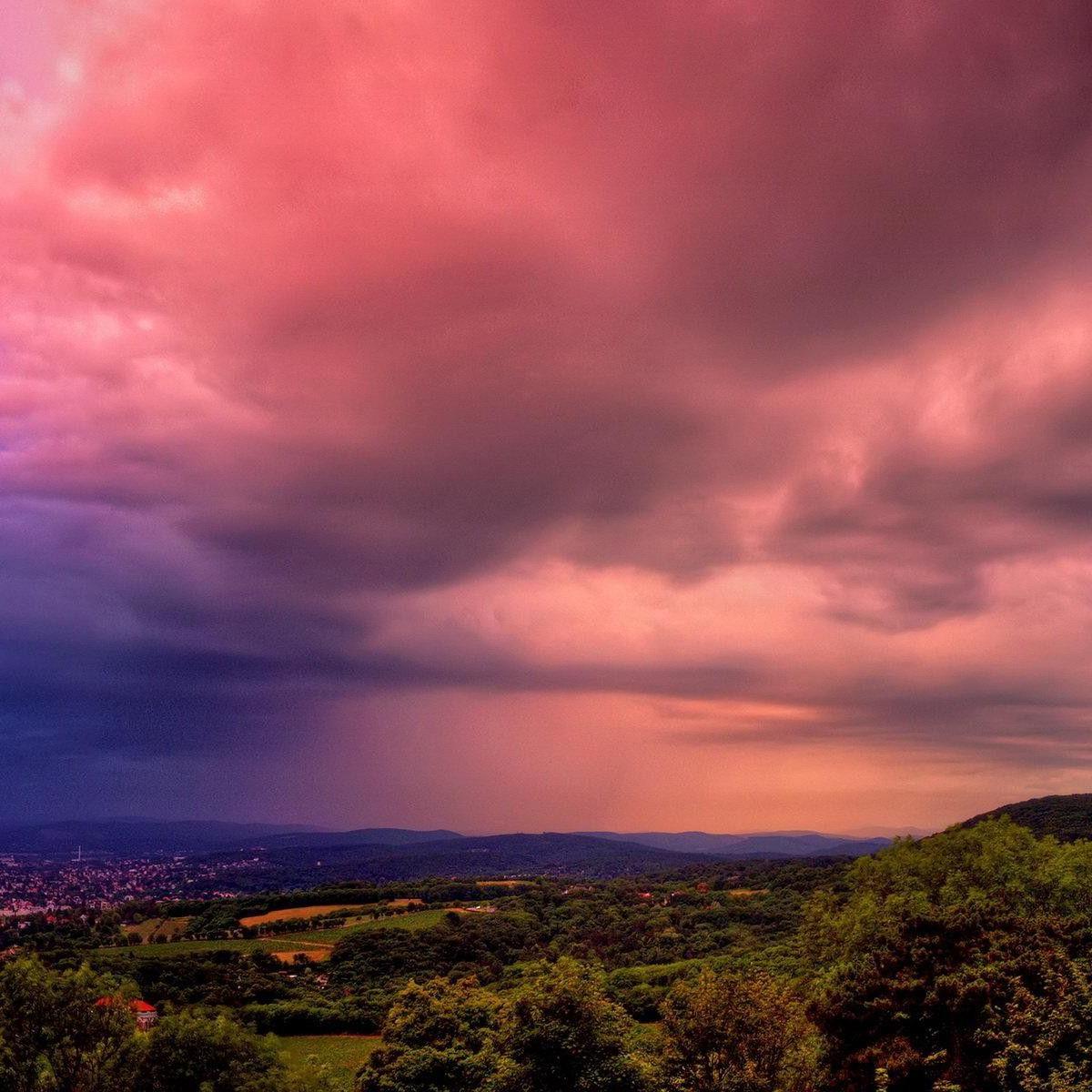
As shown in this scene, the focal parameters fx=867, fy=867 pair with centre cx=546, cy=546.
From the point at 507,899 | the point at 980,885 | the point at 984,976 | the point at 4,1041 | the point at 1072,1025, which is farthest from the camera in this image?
the point at 507,899

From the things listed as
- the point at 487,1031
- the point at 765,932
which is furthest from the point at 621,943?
the point at 487,1031

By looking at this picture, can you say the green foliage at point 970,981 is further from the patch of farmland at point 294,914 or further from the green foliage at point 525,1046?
the patch of farmland at point 294,914

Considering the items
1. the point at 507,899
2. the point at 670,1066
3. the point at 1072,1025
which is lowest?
the point at 507,899

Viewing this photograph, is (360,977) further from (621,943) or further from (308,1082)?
(308,1082)

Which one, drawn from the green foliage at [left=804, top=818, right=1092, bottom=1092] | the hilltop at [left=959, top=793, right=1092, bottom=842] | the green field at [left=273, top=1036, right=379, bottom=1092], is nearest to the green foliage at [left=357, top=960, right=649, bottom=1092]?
the green foliage at [left=804, top=818, right=1092, bottom=1092]

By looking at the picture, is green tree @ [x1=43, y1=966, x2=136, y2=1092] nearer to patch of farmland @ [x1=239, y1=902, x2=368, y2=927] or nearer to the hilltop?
the hilltop

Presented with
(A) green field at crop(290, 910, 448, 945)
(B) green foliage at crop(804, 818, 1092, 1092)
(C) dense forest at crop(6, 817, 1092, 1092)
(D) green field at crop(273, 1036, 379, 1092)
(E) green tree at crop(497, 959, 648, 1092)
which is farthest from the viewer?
(A) green field at crop(290, 910, 448, 945)
